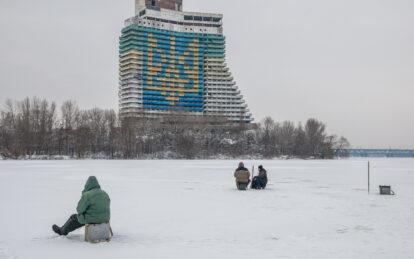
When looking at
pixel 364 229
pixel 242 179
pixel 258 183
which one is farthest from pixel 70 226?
pixel 258 183

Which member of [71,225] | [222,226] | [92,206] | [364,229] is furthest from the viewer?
[222,226]

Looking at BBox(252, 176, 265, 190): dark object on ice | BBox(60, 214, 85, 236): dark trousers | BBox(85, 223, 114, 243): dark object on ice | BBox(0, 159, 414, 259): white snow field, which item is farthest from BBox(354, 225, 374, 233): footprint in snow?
BBox(252, 176, 265, 190): dark object on ice

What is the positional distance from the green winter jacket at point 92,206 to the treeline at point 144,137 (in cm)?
8991

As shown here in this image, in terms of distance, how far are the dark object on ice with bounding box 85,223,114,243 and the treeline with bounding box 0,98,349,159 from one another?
89.9 m

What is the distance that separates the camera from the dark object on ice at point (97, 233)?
951cm

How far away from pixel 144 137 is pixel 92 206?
397 feet

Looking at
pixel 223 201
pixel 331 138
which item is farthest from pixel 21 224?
pixel 331 138

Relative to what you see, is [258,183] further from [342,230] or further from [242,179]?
[342,230]

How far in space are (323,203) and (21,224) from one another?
423 inches

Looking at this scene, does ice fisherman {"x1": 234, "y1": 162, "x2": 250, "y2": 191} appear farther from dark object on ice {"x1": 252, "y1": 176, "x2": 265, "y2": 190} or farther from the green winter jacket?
the green winter jacket

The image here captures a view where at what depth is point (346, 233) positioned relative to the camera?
10.7 m

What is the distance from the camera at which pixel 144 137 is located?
129500mm

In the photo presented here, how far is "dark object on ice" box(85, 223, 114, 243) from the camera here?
9508 millimetres

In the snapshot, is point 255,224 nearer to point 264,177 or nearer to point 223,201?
point 223,201
